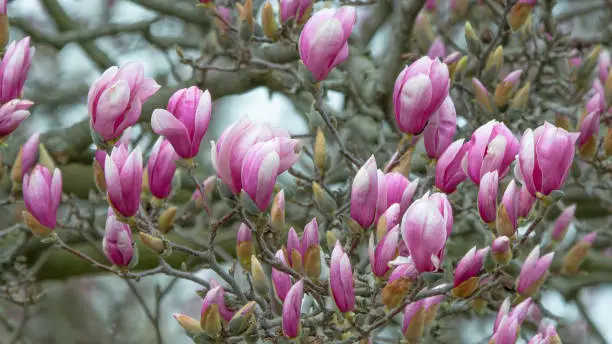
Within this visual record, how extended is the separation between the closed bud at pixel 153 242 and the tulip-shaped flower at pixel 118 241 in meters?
0.06

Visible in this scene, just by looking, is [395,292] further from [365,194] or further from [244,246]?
[244,246]

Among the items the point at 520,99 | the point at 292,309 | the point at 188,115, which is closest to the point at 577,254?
the point at 520,99

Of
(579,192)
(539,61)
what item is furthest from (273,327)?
(579,192)

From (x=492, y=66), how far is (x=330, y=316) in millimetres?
1003

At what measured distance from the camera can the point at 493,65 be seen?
2.33 metres

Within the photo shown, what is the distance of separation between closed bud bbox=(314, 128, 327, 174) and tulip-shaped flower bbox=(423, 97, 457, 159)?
0.30 meters

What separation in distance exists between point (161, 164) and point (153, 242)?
0.70 ft

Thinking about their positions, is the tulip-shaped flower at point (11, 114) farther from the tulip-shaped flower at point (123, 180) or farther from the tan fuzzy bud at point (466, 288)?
the tan fuzzy bud at point (466, 288)

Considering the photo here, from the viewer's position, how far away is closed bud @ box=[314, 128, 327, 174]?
6.55ft

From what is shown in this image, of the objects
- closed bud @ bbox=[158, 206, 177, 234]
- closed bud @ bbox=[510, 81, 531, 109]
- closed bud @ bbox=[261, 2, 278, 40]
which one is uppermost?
closed bud @ bbox=[261, 2, 278, 40]

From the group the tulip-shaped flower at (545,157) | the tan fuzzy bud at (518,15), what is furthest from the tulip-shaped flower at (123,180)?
the tan fuzzy bud at (518,15)

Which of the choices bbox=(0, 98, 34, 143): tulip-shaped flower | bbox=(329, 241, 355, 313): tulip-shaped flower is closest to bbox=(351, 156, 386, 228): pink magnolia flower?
bbox=(329, 241, 355, 313): tulip-shaped flower

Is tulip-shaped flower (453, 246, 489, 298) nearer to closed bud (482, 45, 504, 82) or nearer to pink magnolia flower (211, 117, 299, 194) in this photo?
pink magnolia flower (211, 117, 299, 194)

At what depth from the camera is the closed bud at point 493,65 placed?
7.55 feet
